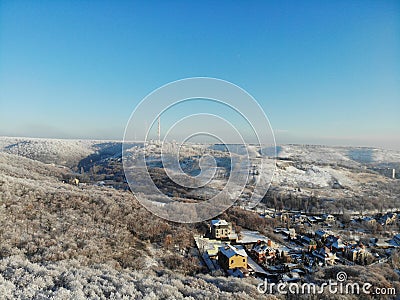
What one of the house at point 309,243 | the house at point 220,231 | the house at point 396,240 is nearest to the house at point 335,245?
the house at point 309,243

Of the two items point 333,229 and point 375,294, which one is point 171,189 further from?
point 375,294

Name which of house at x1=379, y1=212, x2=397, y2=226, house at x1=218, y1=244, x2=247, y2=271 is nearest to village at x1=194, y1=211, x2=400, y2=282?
house at x1=218, y1=244, x2=247, y2=271

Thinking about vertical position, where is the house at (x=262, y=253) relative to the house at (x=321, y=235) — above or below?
above

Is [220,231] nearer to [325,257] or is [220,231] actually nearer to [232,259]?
[232,259]

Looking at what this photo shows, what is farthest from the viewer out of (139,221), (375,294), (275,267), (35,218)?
(139,221)

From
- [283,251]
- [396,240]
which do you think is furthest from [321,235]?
[283,251]

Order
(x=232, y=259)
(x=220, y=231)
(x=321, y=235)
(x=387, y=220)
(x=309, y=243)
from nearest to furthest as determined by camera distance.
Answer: (x=232, y=259)
(x=220, y=231)
(x=309, y=243)
(x=321, y=235)
(x=387, y=220)

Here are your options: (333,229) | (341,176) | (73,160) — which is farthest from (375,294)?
(73,160)

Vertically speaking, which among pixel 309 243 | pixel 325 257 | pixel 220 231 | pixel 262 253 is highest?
pixel 220 231

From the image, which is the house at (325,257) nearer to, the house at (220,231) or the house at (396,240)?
the house at (220,231)
